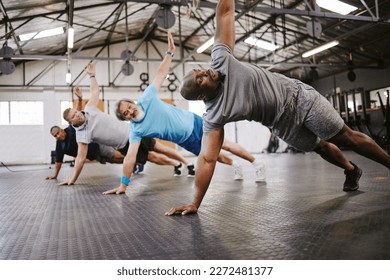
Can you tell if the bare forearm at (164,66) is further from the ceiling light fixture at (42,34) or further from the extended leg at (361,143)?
the ceiling light fixture at (42,34)

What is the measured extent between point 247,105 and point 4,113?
14.9m

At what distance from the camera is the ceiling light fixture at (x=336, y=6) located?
9.05 m

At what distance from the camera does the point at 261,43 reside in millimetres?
13281

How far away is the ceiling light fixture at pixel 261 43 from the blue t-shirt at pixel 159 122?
33.1ft

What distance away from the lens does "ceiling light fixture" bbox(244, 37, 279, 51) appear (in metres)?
13.0

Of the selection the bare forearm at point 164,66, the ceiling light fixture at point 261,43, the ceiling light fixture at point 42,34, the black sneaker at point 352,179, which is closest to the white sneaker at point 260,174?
the black sneaker at point 352,179

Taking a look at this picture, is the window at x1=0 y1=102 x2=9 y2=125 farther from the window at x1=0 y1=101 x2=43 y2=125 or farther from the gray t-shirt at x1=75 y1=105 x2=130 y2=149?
the gray t-shirt at x1=75 y1=105 x2=130 y2=149

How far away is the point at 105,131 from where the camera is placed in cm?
420

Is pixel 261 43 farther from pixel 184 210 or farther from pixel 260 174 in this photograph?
pixel 184 210

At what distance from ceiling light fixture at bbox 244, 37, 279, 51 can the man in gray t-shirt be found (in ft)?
36.5

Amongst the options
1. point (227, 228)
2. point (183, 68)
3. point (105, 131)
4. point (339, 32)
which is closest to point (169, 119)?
point (105, 131)

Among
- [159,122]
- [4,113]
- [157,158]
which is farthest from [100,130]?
[4,113]

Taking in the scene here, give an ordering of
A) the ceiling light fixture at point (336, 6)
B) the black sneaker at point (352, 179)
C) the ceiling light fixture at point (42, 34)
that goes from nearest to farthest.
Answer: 1. the black sneaker at point (352, 179)
2. the ceiling light fixture at point (336, 6)
3. the ceiling light fixture at point (42, 34)
